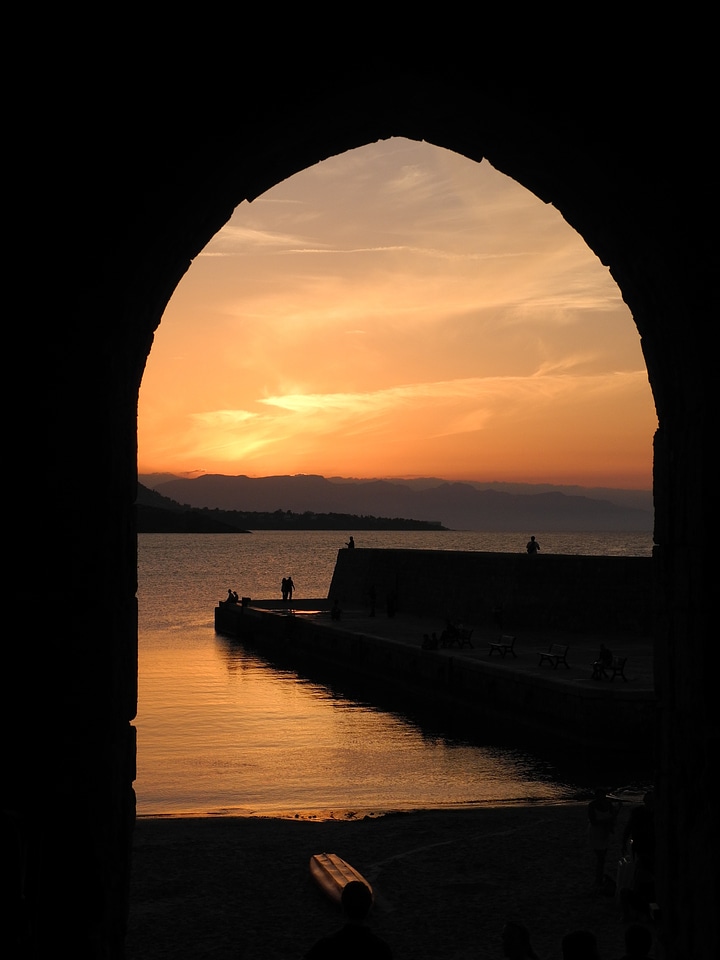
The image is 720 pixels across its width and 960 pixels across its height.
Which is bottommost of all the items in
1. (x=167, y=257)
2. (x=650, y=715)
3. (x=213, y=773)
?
(x=213, y=773)

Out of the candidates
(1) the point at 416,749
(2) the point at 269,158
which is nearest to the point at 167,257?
(2) the point at 269,158

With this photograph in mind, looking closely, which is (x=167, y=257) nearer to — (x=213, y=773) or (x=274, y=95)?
(x=274, y=95)

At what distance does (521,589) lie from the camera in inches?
1316

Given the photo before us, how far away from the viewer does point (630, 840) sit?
26.0ft

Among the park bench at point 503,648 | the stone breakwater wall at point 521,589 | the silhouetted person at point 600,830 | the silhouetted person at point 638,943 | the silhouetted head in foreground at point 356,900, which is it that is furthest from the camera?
the stone breakwater wall at point 521,589

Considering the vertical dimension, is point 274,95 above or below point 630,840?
above

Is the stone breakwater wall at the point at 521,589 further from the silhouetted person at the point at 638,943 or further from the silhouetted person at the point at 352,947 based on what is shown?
the silhouetted person at the point at 352,947

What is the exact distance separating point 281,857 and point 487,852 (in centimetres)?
215

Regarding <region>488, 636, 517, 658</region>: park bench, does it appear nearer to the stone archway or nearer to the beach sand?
the beach sand

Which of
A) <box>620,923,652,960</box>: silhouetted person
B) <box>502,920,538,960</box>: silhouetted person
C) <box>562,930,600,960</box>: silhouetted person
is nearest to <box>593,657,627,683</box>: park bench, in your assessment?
<box>502,920,538,960</box>: silhouetted person

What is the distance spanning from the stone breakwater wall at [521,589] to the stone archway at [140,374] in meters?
22.3

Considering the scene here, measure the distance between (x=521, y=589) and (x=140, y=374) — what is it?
28437mm

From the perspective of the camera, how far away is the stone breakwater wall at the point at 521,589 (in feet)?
98.8

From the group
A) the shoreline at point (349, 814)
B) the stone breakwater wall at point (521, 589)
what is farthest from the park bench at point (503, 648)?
the shoreline at point (349, 814)
